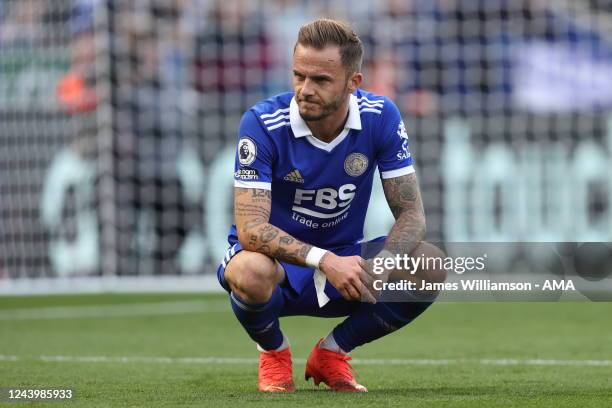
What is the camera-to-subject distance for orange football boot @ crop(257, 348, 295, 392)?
5.07m

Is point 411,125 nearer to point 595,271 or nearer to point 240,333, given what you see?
point 240,333

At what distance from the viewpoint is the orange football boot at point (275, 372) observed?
507 centimetres

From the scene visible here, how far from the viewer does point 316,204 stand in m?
5.17

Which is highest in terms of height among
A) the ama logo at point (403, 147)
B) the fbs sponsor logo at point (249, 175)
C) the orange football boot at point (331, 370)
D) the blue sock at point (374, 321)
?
the ama logo at point (403, 147)

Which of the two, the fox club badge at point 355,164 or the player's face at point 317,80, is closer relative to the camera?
the player's face at point 317,80

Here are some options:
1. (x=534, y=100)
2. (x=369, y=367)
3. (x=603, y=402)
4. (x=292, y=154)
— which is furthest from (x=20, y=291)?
(x=603, y=402)

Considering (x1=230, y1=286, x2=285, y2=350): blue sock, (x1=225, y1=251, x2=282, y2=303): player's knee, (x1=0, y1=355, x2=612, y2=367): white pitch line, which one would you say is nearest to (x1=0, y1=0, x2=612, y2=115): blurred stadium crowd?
(x1=0, y1=355, x2=612, y2=367): white pitch line

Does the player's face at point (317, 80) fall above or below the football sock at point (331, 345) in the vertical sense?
above

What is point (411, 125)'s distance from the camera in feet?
41.8

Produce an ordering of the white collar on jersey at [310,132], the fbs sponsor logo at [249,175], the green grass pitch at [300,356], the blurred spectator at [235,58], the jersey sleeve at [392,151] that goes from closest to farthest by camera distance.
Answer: the green grass pitch at [300,356] < the fbs sponsor logo at [249,175] < the white collar on jersey at [310,132] < the jersey sleeve at [392,151] < the blurred spectator at [235,58]

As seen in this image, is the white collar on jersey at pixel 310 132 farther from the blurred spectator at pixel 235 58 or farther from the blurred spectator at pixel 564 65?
the blurred spectator at pixel 235 58

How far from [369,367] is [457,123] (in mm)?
6715

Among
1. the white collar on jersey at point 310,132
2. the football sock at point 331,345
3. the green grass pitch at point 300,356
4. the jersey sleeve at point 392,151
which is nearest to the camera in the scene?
the green grass pitch at point 300,356

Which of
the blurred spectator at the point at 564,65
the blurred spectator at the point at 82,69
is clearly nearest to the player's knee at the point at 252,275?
the blurred spectator at the point at 82,69
